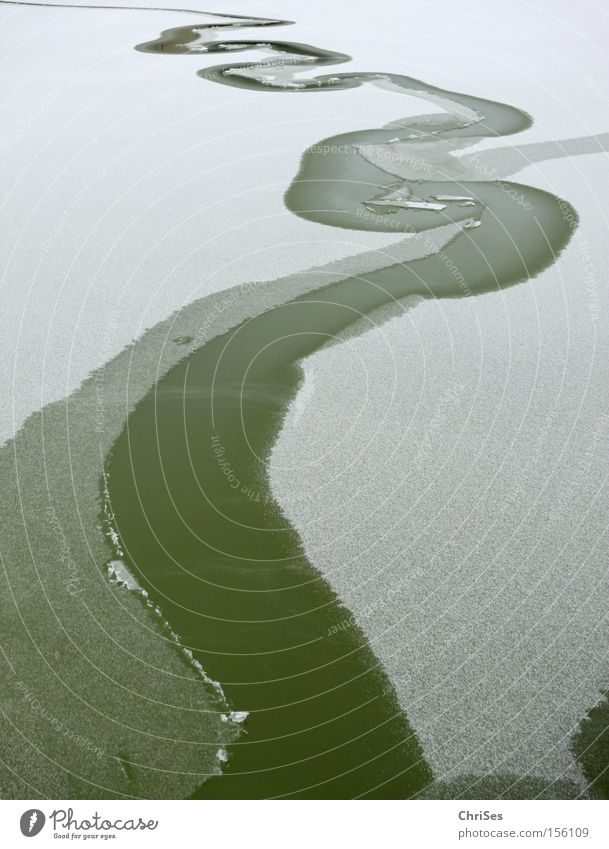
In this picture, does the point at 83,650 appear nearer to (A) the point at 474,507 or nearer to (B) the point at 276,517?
(B) the point at 276,517

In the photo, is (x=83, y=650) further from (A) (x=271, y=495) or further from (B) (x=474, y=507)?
(B) (x=474, y=507)

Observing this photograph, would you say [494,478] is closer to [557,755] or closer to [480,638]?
[480,638]

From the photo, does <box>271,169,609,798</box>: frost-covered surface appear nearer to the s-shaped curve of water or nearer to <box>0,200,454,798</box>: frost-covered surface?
the s-shaped curve of water

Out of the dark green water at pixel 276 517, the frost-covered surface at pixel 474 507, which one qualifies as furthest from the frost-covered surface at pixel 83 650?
the frost-covered surface at pixel 474 507

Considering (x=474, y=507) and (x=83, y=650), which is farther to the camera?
(x=474, y=507)

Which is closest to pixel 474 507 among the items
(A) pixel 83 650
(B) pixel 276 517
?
(B) pixel 276 517

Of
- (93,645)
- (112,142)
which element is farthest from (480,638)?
(112,142)

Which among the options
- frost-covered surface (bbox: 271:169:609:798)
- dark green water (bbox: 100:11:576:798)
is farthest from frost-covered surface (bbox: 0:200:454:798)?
frost-covered surface (bbox: 271:169:609:798)
